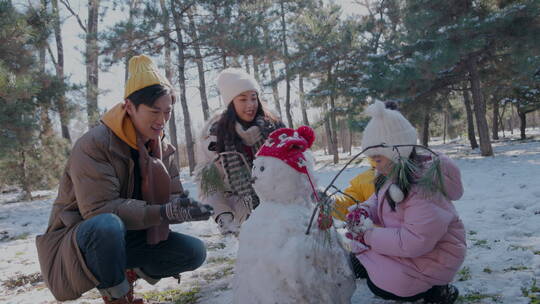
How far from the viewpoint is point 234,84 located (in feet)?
8.38

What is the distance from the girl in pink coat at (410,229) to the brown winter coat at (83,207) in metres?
1.12

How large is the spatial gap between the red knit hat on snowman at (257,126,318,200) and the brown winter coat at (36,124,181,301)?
0.66m

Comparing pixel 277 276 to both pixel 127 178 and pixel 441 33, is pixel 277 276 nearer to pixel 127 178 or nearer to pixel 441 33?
pixel 127 178

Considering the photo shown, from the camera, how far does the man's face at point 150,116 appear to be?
2107 millimetres

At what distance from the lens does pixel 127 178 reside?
84.2 inches

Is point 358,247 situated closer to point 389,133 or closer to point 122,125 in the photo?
point 389,133

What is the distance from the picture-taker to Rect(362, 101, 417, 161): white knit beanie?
1.78 meters

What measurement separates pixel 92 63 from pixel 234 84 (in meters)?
11.3

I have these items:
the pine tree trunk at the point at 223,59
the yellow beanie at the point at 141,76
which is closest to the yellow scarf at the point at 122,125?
the yellow beanie at the point at 141,76

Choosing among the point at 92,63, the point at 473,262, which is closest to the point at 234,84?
the point at 473,262

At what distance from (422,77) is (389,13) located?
19.7 feet

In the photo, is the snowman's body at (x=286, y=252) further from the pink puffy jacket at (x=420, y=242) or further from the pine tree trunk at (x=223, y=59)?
the pine tree trunk at (x=223, y=59)

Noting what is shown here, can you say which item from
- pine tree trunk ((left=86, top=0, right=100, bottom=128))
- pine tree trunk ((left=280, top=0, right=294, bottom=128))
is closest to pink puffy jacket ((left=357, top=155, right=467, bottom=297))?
pine tree trunk ((left=86, top=0, right=100, bottom=128))

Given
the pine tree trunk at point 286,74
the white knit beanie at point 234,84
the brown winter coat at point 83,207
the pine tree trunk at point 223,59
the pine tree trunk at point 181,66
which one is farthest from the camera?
the pine tree trunk at point 286,74
